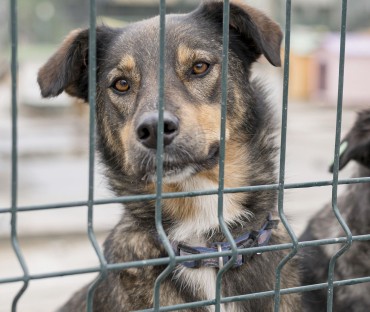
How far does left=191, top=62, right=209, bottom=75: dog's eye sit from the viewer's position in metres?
3.05

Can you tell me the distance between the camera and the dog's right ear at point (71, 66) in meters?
2.88

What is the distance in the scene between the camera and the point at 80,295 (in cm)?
342

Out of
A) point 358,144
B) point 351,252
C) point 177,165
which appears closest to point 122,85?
point 177,165

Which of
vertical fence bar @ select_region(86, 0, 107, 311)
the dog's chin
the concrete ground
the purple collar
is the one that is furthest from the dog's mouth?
vertical fence bar @ select_region(86, 0, 107, 311)

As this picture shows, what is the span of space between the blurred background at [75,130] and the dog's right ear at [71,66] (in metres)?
0.19

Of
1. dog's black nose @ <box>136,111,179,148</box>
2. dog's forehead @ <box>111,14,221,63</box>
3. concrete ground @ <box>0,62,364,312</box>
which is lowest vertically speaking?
concrete ground @ <box>0,62,364,312</box>

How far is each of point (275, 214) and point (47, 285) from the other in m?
3.06

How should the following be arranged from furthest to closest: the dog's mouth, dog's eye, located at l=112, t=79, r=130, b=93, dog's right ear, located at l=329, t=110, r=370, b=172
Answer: dog's right ear, located at l=329, t=110, r=370, b=172 < dog's eye, located at l=112, t=79, r=130, b=93 < the dog's mouth

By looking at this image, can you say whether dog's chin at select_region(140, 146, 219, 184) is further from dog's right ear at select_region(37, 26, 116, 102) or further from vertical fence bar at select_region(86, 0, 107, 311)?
vertical fence bar at select_region(86, 0, 107, 311)

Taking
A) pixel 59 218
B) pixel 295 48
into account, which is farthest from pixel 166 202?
pixel 295 48

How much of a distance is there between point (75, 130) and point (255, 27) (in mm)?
11070

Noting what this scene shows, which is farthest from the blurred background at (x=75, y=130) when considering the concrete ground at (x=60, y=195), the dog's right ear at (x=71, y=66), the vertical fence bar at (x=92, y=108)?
the vertical fence bar at (x=92, y=108)

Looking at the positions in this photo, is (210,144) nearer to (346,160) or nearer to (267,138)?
(267,138)

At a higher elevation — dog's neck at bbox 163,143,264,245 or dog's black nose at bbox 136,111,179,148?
dog's black nose at bbox 136,111,179,148
